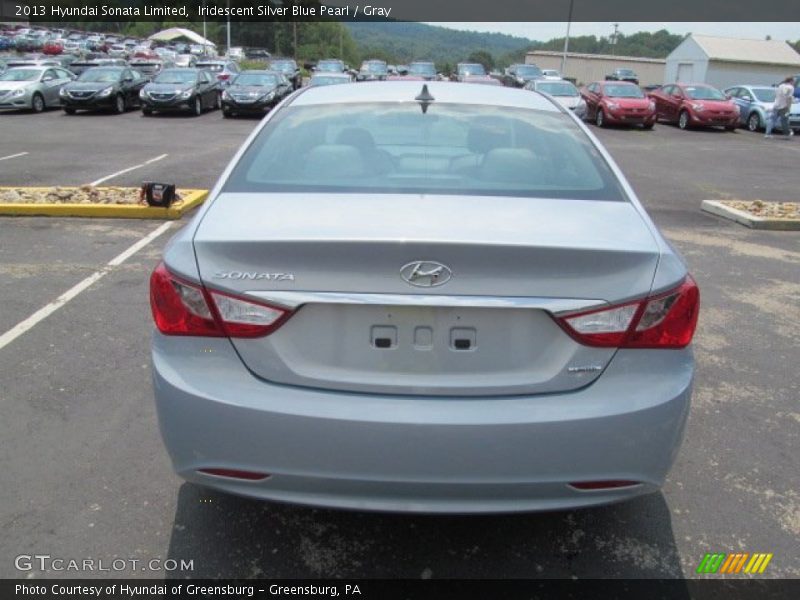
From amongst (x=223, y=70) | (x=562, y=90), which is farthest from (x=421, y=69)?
(x=562, y=90)

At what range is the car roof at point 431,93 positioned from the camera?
350cm

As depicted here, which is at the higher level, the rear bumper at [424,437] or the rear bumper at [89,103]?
the rear bumper at [424,437]

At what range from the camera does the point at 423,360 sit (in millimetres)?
2207

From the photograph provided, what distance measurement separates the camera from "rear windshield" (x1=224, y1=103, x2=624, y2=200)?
9.05ft

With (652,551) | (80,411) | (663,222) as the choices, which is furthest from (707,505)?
(663,222)

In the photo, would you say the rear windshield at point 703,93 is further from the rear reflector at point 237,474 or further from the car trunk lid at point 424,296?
the rear reflector at point 237,474

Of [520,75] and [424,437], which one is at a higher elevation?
[424,437]

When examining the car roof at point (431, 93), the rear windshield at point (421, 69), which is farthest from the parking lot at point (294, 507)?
the rear windshield at point (421, 69)

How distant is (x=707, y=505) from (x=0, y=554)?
2.85 meters

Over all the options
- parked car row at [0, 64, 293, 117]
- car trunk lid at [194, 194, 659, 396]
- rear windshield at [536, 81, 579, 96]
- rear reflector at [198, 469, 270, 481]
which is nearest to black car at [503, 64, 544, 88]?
rear windshield at [536, 81, 579, 96]

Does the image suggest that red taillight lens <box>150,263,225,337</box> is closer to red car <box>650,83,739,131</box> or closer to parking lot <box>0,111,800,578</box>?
parking lot <box>0,111,800,578</box>

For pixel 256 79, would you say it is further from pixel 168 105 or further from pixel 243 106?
pixel 168 105

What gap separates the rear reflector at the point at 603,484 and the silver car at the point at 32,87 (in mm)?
24647

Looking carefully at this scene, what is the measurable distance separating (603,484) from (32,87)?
24.9 m
